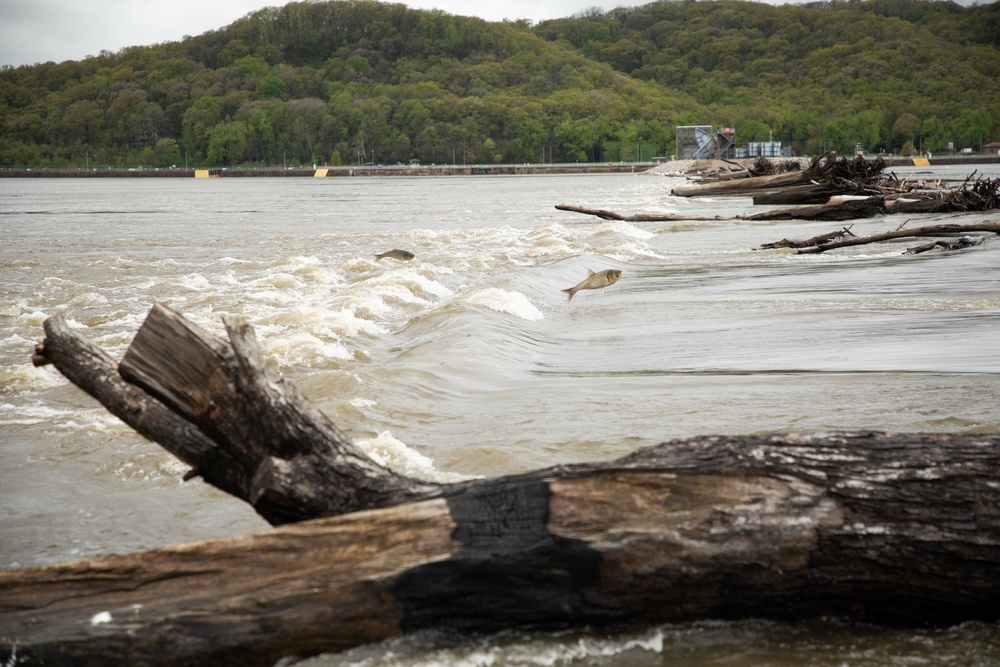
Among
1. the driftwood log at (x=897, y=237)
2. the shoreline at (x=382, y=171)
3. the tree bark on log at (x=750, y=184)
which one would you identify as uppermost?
the shoreline at (x=382, y=171)

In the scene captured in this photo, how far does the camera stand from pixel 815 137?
591 feet

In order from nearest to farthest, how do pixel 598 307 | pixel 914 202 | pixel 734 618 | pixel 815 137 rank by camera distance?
pixel 734 618 → pixel 598 307 → pixel 914 202 → pixel 815 137

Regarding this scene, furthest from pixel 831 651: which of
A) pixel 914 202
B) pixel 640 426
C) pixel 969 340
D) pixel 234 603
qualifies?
pixel 914 202

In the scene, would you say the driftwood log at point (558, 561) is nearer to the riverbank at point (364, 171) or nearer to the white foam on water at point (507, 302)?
the white foam on water at point (507, 302)

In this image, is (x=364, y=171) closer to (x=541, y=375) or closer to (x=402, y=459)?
(x=541, y=375)

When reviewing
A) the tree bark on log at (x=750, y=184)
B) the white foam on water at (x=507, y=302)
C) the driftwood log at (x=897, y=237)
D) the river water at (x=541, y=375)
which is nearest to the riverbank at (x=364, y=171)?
the tree bark on log at (x=750, y=184)

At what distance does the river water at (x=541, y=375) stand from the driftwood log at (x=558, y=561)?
129mm

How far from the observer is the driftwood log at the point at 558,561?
2.73 meters

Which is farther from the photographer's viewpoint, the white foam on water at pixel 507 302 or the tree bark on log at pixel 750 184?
the tree bark on log at pixel 750 184

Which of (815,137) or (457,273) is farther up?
(815,137)

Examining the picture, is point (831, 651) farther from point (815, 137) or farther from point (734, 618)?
point (815, 137)

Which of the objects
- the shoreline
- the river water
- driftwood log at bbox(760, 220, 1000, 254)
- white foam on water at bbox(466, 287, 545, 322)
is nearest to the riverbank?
the shoreline

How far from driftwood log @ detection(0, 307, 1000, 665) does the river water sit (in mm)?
129

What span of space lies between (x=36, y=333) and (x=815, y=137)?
18649cm
